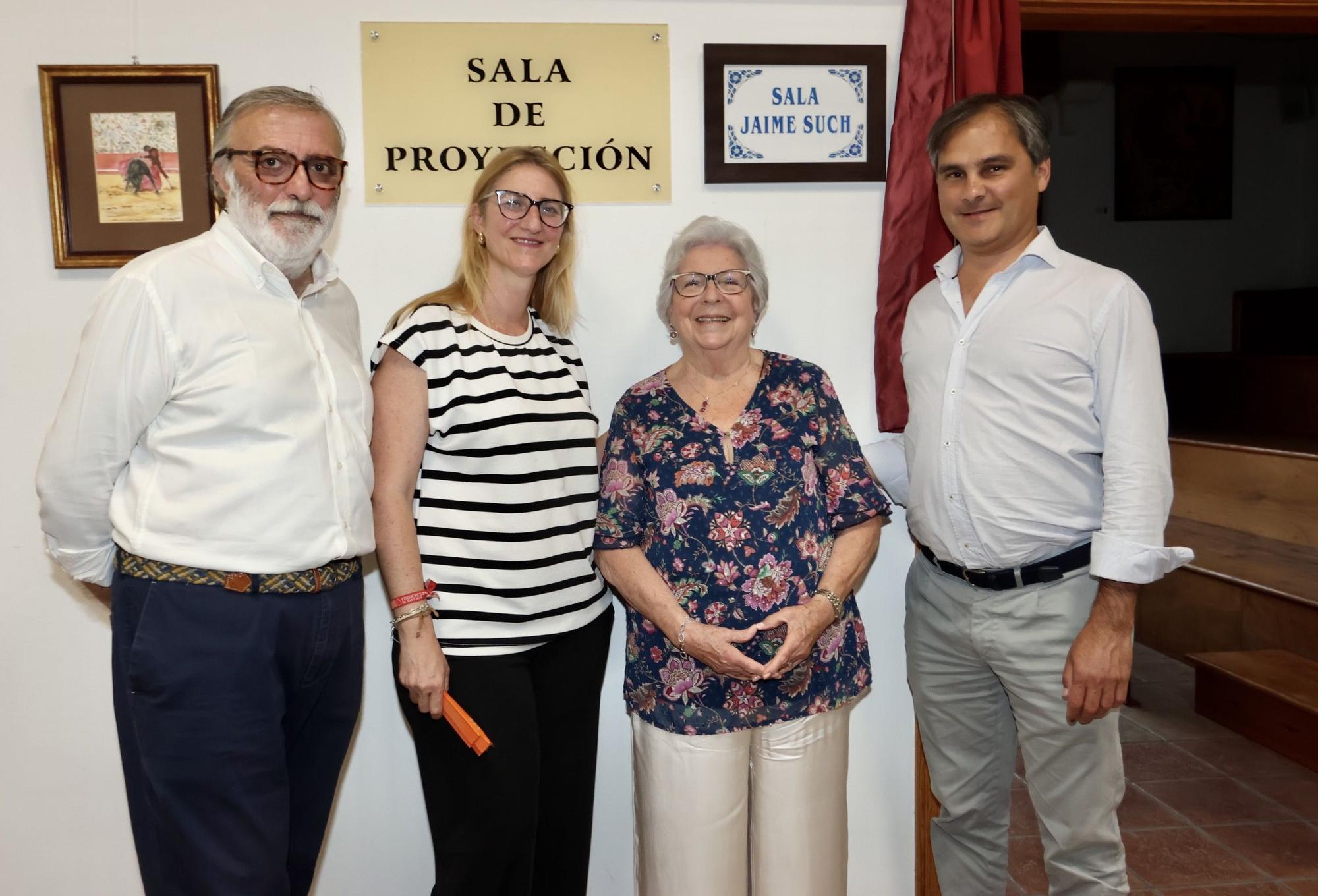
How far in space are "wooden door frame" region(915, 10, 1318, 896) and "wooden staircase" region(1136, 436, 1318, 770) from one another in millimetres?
1745

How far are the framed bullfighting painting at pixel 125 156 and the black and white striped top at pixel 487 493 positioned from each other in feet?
2.52

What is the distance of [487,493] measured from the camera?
183 centimetres

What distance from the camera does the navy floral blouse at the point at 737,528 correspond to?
6.27 ft

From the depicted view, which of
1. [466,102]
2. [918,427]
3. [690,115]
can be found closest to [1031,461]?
[918,427]

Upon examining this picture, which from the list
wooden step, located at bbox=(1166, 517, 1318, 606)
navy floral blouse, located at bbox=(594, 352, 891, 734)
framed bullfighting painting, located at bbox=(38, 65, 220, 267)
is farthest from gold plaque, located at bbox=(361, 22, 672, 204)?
wooden step, located at bbox=(1166, 517, 1318, 606)

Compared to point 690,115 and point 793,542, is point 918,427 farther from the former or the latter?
point 690,115

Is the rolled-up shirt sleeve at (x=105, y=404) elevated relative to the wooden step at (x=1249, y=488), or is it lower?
elevated

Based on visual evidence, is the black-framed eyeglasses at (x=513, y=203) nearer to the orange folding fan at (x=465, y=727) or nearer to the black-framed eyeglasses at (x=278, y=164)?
the black-framed eyeglasses at (x=278, y=164)

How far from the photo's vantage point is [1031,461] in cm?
194

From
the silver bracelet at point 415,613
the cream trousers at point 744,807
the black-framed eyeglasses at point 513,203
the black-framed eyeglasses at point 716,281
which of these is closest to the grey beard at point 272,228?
the black-framed eyeglasses at point 513,203

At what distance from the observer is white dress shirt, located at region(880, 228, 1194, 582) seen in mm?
1840

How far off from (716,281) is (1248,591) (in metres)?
3.40

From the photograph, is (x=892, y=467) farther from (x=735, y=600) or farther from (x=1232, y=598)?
(x=1232, y=598)

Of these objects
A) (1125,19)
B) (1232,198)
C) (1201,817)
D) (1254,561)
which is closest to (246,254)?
(1125,19)
